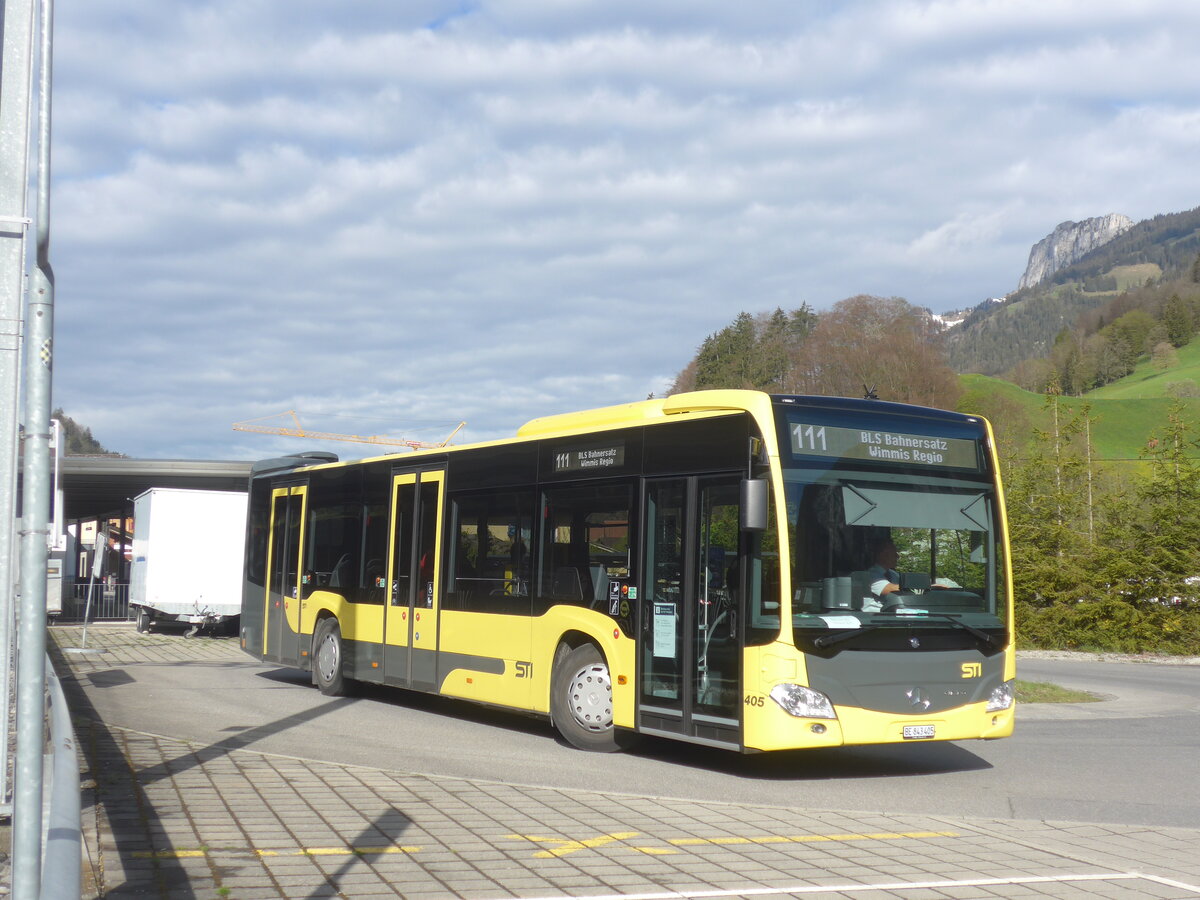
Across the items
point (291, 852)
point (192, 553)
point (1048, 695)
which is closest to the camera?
point (291, 852)

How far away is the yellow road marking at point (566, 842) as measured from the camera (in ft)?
22.6

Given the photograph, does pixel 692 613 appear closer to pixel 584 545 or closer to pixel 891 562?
pixel 891 562

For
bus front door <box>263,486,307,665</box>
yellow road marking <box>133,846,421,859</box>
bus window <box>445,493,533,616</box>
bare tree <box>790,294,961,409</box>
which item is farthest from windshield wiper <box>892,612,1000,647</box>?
bare tree <box>790,294,961,409</box>

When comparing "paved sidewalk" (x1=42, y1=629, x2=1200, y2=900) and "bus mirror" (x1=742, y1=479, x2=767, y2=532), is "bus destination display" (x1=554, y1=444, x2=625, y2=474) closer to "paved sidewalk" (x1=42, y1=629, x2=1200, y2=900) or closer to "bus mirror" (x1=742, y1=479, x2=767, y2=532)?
"bus mirror" (x1=742, y1=479, x2=767, y2=532)

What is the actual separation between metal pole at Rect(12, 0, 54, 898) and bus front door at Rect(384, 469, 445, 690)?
10.3 metres

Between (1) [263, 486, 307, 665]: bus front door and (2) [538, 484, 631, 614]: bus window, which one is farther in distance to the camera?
(1) [263, 486, 307, 665]: bus front door

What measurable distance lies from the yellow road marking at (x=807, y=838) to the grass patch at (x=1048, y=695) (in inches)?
381

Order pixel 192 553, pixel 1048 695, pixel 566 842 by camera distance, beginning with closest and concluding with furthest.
→ pixel 566 842
pixel 1048 695
pixel 192 553

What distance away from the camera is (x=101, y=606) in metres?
47.4

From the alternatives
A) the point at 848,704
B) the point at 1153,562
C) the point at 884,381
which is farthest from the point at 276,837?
the point at 884,381

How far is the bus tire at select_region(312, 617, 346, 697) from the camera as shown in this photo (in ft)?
54.5

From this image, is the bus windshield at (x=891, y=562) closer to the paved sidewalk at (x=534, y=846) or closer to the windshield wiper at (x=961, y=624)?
the windshield wiper at (x=961, y=624)

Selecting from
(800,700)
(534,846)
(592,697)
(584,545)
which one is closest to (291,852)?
(534,846)

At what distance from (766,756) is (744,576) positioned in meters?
2.78
